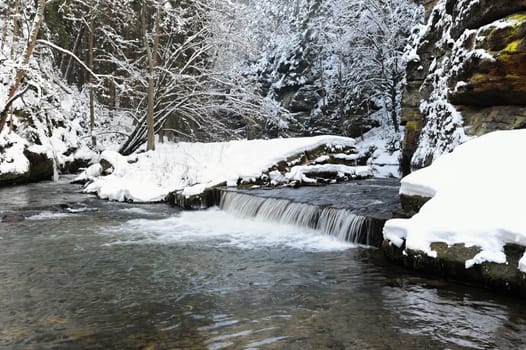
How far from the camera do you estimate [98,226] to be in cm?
794

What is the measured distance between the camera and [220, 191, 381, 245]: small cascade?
657 centimetres

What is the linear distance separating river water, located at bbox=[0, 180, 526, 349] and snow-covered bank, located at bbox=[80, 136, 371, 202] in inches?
172

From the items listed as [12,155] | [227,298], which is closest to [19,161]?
[12,155]

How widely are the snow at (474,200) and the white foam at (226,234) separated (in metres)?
1.46

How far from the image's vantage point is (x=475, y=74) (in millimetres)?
9578

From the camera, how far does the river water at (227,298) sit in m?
3.24

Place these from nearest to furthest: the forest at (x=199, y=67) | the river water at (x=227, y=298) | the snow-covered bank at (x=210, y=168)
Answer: the river water at (x=227, y=298), the snow-covered bank at (x=210, y=168), the forest at (x=199, y=67)

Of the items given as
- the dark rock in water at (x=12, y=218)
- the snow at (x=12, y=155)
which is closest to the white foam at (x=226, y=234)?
the dark rock in water at (x=12, y=218)

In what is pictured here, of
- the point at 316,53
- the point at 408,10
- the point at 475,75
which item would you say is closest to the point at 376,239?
the point at 475,75

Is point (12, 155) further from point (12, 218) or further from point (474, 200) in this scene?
point (474, 200)

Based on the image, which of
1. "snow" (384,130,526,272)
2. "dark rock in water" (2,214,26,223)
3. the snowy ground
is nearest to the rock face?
"snow" (384,130,526,272)

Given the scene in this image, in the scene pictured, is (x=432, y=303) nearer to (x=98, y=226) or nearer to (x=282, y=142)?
(x=98, y=226)

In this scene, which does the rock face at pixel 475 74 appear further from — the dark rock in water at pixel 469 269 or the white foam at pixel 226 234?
the dark rock in water at pixel 469 269

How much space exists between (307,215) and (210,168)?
534 cm
